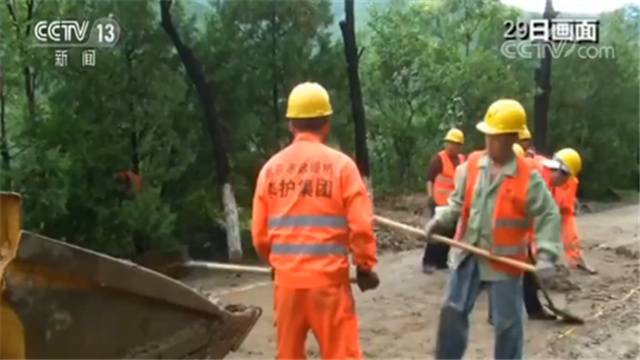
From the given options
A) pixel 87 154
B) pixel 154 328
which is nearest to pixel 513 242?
pixel 154 328

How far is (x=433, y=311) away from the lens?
33.2 feet

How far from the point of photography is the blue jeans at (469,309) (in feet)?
19.9

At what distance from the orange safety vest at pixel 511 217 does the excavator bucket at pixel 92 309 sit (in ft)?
4.53

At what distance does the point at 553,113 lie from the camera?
2570 centimetres

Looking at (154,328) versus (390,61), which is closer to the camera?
(154,328)

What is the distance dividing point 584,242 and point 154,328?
486 inches

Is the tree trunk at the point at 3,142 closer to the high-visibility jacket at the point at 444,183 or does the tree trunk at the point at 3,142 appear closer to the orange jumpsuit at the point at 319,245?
the high-visibility jacket at the point at 444,183

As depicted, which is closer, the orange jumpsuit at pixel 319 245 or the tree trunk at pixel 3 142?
the orange jumpsuit at pixel 319 245

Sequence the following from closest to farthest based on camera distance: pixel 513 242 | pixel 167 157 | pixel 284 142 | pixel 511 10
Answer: pixel 513 242 < pixel 167 157 < pixel 284 142 < pixel 511 10

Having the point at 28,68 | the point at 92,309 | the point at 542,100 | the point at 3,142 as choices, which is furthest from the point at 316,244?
the point at 542,100

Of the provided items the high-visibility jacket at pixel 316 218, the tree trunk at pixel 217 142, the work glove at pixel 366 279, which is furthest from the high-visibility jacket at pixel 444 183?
the high-visibility jacket at pixel 316 218

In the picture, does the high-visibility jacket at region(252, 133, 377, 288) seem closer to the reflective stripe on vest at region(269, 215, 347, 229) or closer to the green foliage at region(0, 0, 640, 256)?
the reflective stripe on vest at region(269, 215, 347, 229)

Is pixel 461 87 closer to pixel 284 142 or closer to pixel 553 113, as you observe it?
pixel 553 113

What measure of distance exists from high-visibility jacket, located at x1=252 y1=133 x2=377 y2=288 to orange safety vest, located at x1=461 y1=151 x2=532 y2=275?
106cm
